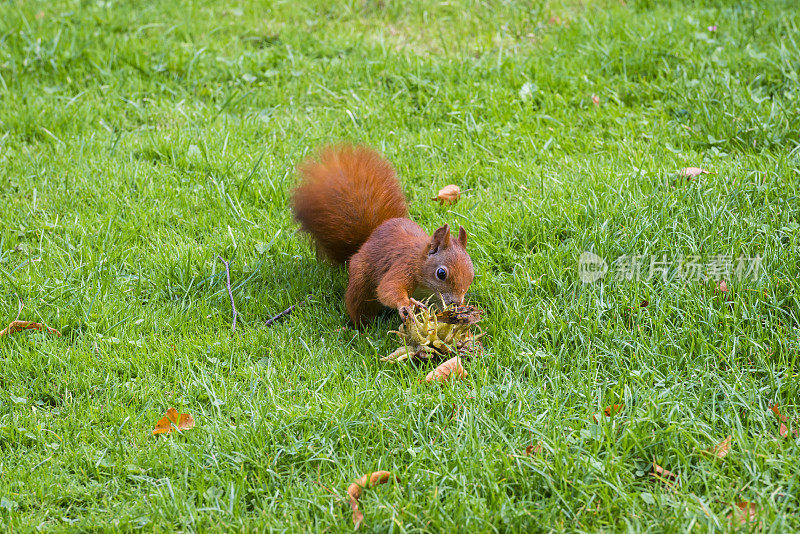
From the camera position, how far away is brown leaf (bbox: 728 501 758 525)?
1884mm

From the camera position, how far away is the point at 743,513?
6.31 feet

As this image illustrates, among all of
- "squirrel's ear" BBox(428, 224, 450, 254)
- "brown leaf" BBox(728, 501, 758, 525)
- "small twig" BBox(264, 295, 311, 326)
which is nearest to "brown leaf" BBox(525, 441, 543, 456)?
"brown leaf" BBox(728, 501, 758, 525)

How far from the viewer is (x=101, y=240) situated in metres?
3.34

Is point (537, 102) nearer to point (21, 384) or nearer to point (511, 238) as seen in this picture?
point (511, 238)

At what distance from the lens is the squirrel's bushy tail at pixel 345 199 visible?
2.94m

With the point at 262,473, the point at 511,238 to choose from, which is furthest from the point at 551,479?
the point at 511,238

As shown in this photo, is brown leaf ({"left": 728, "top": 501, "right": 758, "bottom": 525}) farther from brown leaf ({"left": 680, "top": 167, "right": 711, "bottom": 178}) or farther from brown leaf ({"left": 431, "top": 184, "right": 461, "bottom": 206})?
brown leaf ({"left": 431, "top": 184, "right": 461, "bottom": 206})

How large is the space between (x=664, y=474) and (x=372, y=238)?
4.30 feet

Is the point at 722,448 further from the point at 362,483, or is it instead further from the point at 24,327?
the point at 24,327

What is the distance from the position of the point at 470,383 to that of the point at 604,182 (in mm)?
1327

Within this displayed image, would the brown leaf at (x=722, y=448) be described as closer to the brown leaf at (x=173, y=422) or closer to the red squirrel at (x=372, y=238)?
the red squirrel at (x=372, y=238)

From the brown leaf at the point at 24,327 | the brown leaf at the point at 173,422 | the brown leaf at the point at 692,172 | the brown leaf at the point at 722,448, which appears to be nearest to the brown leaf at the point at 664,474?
the brown leaf at the point at 722,448

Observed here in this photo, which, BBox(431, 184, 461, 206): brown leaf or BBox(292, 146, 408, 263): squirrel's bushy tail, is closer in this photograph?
BBox(292, 146, 408, 263): squirrel's bushy tail

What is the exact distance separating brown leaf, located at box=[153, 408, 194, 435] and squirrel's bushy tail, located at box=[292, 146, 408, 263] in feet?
2.99
